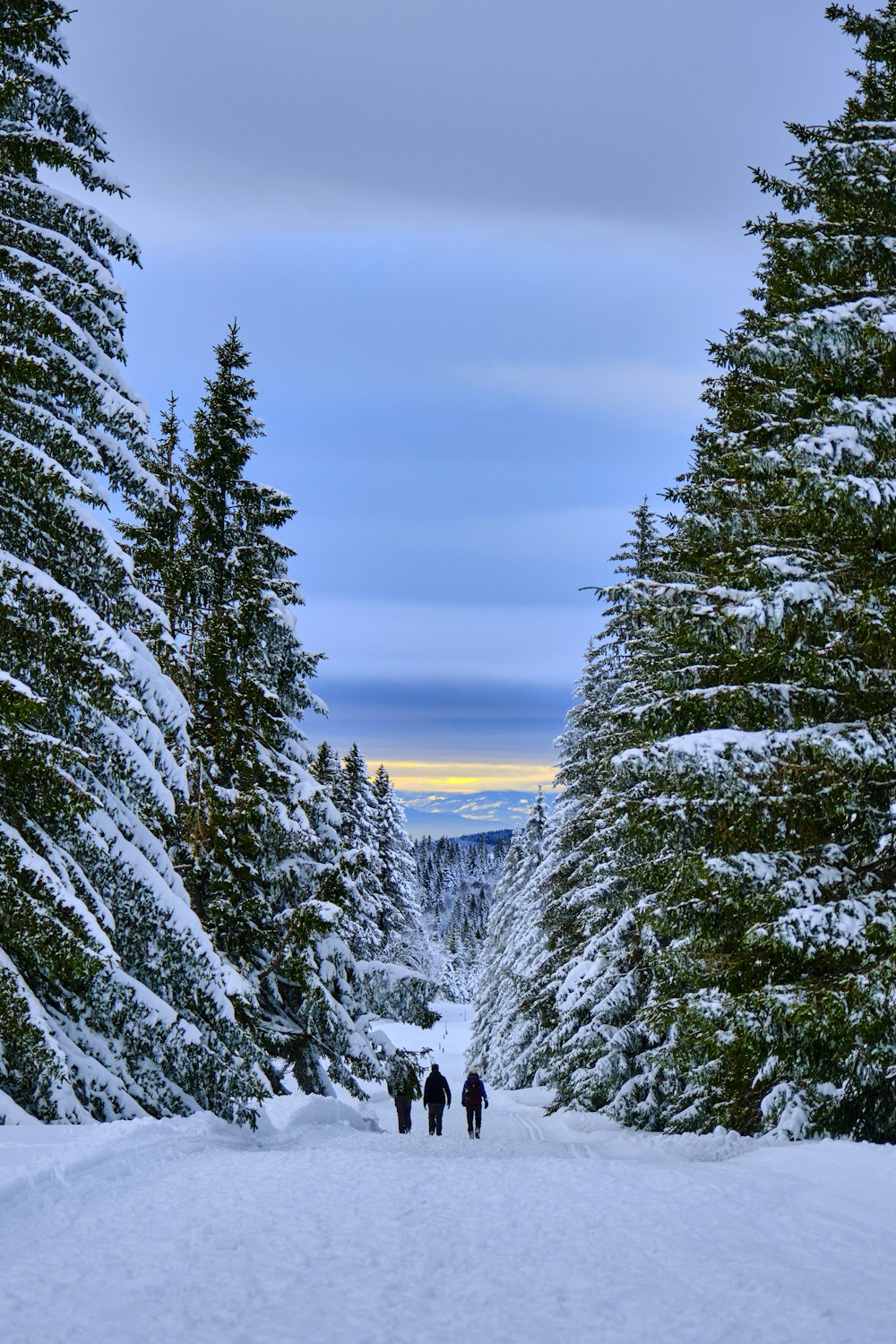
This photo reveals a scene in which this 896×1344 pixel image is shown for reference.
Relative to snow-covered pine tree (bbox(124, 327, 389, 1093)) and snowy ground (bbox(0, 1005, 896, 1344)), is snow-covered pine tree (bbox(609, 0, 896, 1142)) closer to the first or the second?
snowy ground (bbox(0, 1005, 896, 1344))

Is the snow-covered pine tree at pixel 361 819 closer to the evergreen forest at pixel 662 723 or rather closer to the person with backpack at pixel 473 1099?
the person with backpack at pixel 473 1099

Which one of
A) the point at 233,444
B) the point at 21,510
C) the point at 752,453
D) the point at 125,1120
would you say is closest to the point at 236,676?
the point at 233,444

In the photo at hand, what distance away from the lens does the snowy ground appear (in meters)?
4.97

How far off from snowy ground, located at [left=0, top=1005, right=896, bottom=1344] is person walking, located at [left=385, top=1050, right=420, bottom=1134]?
6.52 meters

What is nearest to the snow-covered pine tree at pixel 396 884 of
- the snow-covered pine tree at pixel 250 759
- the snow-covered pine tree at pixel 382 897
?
the snow-covered pine tree at pixel 382 897

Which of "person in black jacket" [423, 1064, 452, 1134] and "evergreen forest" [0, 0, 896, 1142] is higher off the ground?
"evergreen forest" [0, 0, 896, 1142]

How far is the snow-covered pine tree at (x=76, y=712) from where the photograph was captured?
372 inches

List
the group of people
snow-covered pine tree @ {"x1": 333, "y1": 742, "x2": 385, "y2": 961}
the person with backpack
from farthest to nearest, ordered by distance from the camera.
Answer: snow-covered pine tree @ {"x1": 333, "y1": 742, "x2": 385, "y2": 961}
the person with backpack
the group of people

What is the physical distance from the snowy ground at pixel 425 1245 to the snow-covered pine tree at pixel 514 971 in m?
16.7

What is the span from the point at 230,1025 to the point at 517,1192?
438 cm

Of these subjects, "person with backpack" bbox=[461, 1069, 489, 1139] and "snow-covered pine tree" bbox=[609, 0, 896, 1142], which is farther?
"person with backpack" bbox=[461, 1069, 489, 1139]

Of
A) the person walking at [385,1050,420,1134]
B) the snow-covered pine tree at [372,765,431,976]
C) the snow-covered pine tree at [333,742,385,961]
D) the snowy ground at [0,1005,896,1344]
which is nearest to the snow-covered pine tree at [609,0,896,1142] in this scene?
the snowy ground at [0,1005,896,1344]

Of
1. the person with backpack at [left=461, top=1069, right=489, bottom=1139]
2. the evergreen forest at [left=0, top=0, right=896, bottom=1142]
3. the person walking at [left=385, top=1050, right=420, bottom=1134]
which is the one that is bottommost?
the person with backpack at [left=461, top=1069, right=489, bottom=1139]

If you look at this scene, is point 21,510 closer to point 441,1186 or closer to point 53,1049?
point 53,1049
